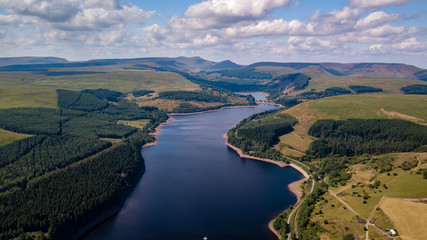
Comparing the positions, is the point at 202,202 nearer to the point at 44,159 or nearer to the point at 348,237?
the point at 348,237

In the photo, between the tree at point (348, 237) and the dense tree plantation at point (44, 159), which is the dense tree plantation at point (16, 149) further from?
the tree at point (348, 237)

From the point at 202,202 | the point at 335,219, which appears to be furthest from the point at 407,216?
the point at 202,202

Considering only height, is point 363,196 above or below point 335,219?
above

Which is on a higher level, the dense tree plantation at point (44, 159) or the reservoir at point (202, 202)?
the dense tree plantation at point (44, 159)

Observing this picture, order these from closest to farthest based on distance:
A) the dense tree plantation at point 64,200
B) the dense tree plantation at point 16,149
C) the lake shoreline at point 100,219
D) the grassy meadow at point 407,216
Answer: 1. the grassy meadow at point 407,216
2. the dense tree plantation at point 64,200
3. the lake shoreline at point 100,219
4. the dense tree plantation at point 16,149

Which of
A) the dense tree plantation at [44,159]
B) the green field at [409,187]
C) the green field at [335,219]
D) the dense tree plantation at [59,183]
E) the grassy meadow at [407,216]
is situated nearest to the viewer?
the grassy meadow at [407,216]

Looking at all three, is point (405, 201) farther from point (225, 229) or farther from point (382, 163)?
point (225, 229)

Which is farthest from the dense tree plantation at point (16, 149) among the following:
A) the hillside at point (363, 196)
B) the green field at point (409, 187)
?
the green field at point (409, 187)

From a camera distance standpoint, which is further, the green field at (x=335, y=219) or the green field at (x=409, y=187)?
the green field at (x=409, y=187)

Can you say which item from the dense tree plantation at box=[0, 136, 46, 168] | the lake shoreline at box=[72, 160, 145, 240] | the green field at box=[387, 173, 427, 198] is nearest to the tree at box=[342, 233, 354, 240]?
the green field at box=[387, 173, 427, 198]
